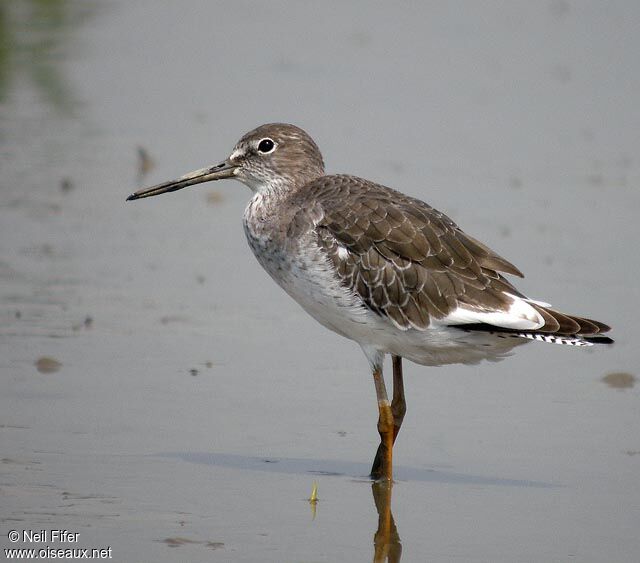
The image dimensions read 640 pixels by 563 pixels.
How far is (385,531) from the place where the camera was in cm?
756

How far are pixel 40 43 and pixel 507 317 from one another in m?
10.5

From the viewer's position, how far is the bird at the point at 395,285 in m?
8.17

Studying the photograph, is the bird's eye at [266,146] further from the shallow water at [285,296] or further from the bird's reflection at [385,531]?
the bird's reflection at [385,531]

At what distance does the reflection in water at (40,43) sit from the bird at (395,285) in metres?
7.20

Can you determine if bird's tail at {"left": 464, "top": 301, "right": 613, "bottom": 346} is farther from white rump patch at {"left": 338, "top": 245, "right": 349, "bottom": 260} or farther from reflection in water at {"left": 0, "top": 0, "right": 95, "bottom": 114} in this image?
reflection in water at {"left": 0, "top": 0, "right": 95, "bottom": 114}

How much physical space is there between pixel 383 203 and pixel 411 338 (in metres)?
0.87

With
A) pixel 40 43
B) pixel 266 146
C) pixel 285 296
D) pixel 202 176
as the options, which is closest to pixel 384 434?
pixel 266 146

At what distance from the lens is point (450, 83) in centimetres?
1619

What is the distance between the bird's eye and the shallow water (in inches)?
61.3

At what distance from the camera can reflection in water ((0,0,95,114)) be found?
613 inches

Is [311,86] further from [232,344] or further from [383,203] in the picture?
[383,203]

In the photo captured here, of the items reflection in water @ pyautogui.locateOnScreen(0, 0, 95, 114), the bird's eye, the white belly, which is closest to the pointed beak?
the bird's eye

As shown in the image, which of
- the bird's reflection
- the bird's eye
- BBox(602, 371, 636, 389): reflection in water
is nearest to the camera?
the bird's reflection

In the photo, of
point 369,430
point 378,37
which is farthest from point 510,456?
point 378,37
